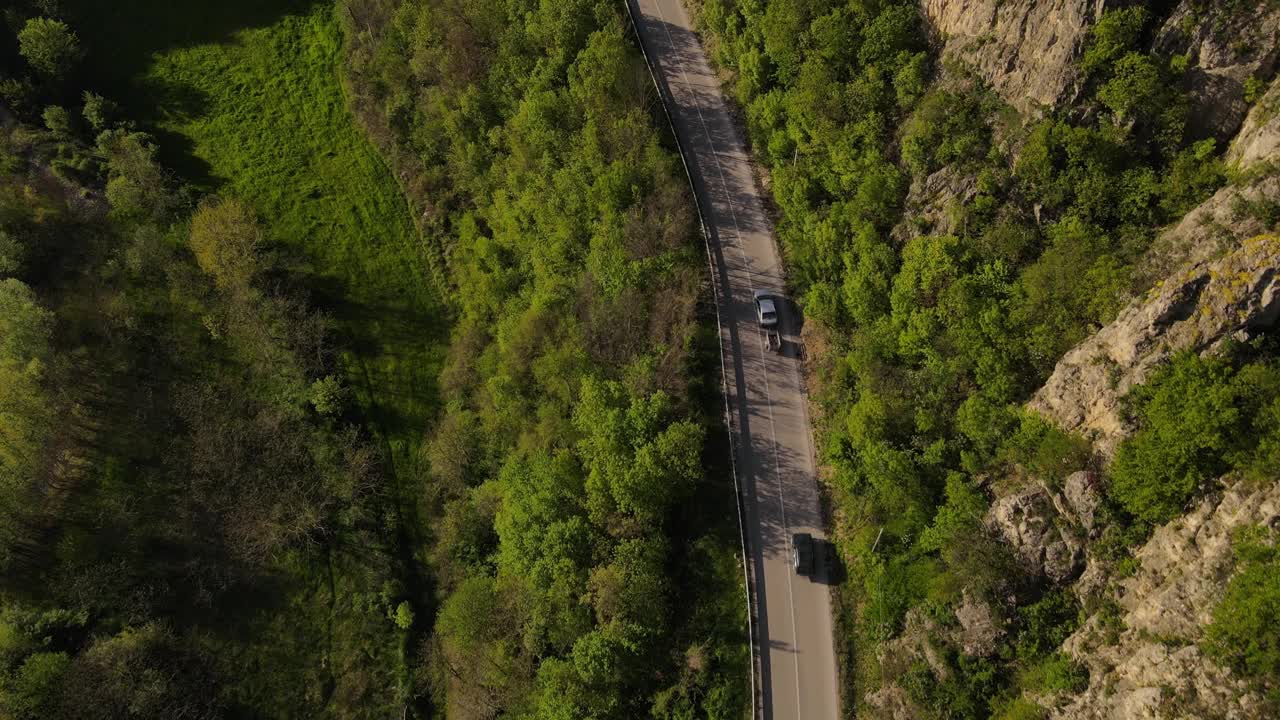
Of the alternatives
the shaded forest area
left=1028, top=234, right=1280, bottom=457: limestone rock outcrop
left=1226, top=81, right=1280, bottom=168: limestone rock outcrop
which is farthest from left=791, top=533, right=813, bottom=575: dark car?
left=1226, top=81, right=1280, bottom=168: limestone rock outcrop

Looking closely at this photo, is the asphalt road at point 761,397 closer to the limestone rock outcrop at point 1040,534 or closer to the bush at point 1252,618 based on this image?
the limestone rock outcrop at point 1040,534

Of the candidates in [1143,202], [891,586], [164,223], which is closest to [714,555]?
[891,586]

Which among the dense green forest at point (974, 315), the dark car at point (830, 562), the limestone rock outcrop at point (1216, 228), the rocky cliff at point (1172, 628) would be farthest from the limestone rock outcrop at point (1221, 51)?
the dark car at point (830, 562)

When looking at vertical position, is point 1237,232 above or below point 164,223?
above

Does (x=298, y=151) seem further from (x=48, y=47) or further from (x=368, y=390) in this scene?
(x=368, y=390)

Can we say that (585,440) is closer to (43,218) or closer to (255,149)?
(255,149)

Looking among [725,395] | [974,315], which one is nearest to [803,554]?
[725,395]
